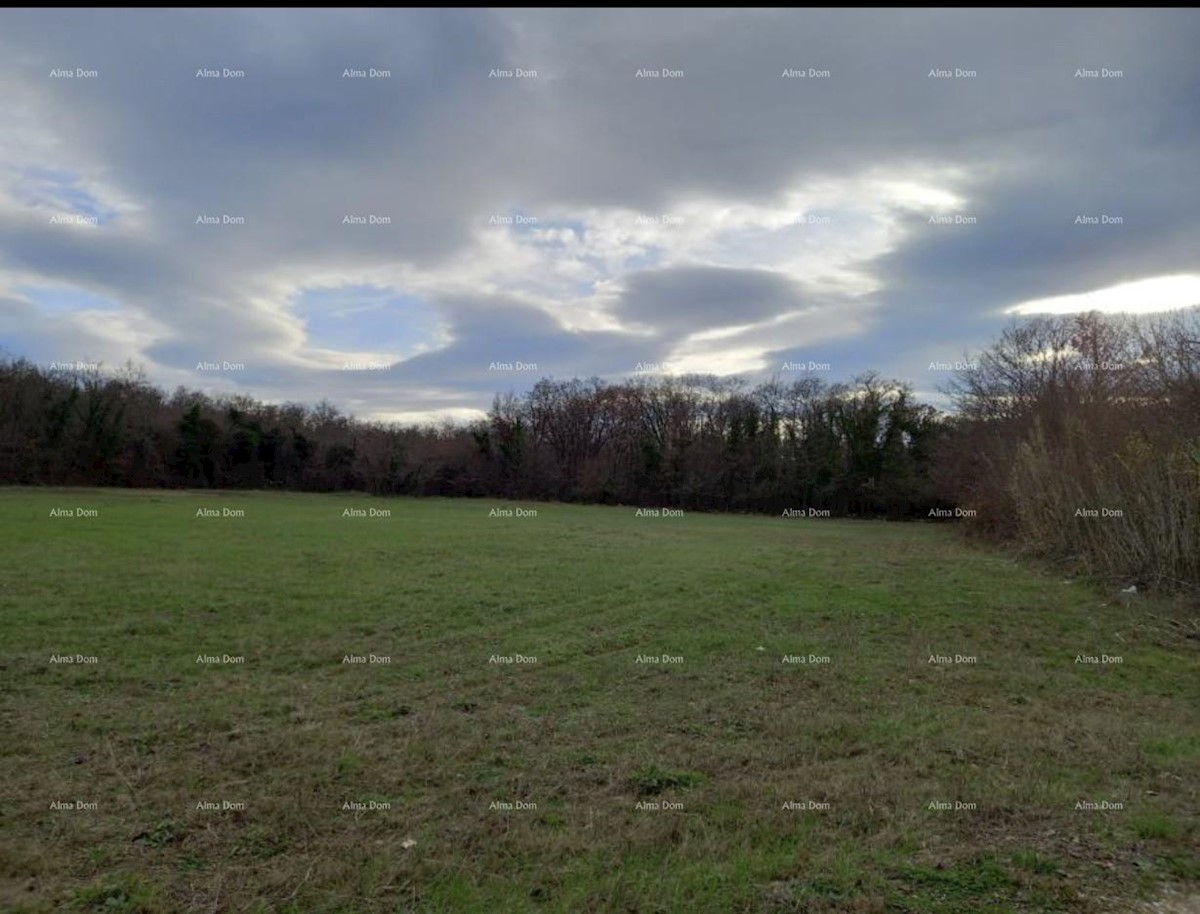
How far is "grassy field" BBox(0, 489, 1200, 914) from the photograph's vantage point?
4.01 m

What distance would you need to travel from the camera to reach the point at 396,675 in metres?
8.60

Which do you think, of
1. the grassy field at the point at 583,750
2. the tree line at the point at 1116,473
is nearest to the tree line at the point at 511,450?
the tree line at the point at 1116,473

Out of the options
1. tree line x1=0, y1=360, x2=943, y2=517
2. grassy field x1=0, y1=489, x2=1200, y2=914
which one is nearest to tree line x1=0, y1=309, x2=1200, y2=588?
tree line x1=0, y1=360, x2=943, y2=517

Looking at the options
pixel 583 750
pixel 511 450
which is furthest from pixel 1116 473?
pixel 511 450

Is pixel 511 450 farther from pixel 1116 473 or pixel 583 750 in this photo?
pixel 583 750

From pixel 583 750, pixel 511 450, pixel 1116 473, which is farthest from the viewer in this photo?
pixel 511 450

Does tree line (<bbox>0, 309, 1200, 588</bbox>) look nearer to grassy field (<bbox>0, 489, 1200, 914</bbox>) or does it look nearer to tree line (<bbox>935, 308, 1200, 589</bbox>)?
tree line (<bbox>935, 308, 1200, 589</bbox>)

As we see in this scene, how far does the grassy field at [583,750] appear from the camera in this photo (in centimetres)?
401

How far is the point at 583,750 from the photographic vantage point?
6.17 metres

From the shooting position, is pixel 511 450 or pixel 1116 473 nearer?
pixel 1116 473

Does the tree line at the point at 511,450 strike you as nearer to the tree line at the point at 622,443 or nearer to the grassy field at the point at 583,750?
the tree line at the point at 622,443

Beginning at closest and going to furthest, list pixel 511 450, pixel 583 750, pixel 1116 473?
pixel 583 750 → pixel 1116 473 → pixel 511 450

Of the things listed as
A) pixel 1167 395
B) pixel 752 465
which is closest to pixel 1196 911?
pixel 1167 395

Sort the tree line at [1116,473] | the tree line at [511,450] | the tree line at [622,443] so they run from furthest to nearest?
the tree line at [511,450], the tree line at [622,443], the tree line at [1116,473]
